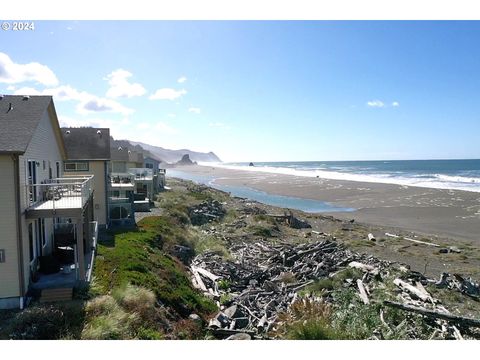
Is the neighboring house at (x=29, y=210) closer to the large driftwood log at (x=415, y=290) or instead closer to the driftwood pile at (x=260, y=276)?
the driftwood pile at (x=260, y=276)

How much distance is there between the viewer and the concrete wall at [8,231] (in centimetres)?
1288

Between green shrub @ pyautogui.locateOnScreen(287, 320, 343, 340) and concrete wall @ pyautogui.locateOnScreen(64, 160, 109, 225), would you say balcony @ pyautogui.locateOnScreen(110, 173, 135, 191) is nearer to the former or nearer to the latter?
concrete wall @ pyautogui.locateOnScreen(64, 160, 109, 225)

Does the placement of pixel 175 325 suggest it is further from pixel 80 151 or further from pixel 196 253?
pixel 80 151

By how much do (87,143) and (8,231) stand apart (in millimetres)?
17090

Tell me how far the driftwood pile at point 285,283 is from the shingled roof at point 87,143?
11.7m

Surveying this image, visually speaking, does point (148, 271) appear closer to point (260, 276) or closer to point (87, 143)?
point (260, 276)

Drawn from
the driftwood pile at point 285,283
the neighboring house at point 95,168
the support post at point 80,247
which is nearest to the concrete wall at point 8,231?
the support post at point 80,247

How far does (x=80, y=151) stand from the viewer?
2825 cm

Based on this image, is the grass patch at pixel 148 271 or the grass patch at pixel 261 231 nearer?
the grass patch at pixel 148 271

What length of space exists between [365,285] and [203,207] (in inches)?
922

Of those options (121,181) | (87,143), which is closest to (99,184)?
(87,143)

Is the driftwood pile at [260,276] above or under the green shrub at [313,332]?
under

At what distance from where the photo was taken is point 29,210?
13.9m
